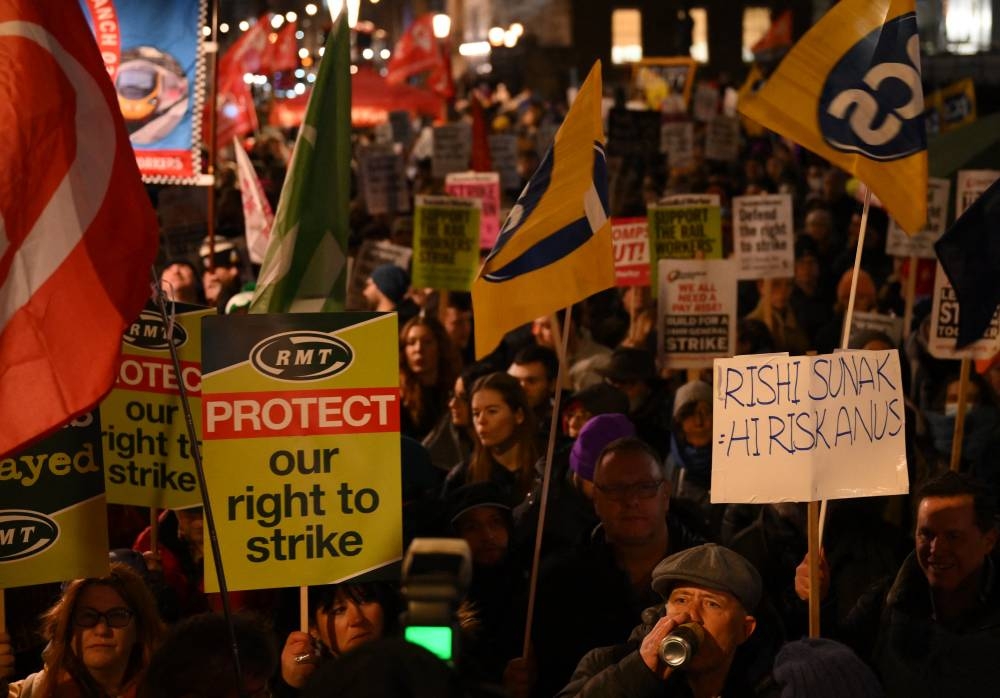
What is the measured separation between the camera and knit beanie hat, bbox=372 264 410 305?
38.2ft

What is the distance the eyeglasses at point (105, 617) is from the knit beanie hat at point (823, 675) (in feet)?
6.12

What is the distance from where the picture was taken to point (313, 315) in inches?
194

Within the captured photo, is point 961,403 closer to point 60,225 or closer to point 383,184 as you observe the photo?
point 60,225

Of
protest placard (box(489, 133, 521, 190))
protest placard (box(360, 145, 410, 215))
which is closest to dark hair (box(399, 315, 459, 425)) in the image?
protest placard (box(360, 145, 410, 215))

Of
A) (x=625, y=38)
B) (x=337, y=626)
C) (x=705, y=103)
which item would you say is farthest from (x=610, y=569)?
(x=625, y=38)

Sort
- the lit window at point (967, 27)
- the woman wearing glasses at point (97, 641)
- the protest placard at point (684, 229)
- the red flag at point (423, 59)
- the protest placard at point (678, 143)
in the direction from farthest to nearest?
the lit window at point (967, 27)
the red flag at point (423, 59)
the protest placard at point (678, 143)
the protest placard at point (684, 229)
the woman wearing glasses at point (97, 641)

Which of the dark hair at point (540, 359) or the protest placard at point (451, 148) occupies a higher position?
the protest placard at point (451, 148)

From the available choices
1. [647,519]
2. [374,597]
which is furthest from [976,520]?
[374,597]

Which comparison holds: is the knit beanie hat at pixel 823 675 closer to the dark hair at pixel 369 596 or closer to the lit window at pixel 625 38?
the dark hair at pixel 369 596

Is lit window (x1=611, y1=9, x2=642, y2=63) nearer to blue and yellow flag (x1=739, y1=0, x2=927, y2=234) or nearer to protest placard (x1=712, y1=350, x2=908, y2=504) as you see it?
blue and yellow flag (x1=739, y1=0, x2=927, y2=234)

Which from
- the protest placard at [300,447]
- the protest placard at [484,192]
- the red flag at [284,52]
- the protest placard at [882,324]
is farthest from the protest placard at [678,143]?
the protest placard at [300,447]

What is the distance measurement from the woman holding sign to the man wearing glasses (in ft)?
4.72

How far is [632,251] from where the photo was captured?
1160 centimetres

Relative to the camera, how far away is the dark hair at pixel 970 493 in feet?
16.9
